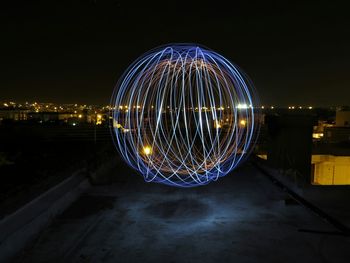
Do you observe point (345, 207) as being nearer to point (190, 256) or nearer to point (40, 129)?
point (190, 256)

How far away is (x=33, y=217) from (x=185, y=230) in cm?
184

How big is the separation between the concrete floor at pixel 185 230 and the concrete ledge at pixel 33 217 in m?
0.12

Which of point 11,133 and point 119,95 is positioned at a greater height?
point 119,95

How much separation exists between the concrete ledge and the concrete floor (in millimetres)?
116

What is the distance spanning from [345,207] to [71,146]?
10.2 meters

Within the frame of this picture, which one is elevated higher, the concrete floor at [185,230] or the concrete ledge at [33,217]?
the concrete ledge at [33,217]

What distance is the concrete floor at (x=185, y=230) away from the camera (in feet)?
11.9

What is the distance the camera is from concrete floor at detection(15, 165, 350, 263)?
3619 mm

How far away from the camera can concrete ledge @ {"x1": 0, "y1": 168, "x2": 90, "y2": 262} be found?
11.6ft

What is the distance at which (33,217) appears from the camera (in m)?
4.09

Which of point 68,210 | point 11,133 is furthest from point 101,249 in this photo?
point 11,133

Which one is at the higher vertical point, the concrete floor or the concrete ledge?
the concrete ledge

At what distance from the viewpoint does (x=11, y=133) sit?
14.8 m

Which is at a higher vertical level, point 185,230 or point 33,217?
point 33,217
